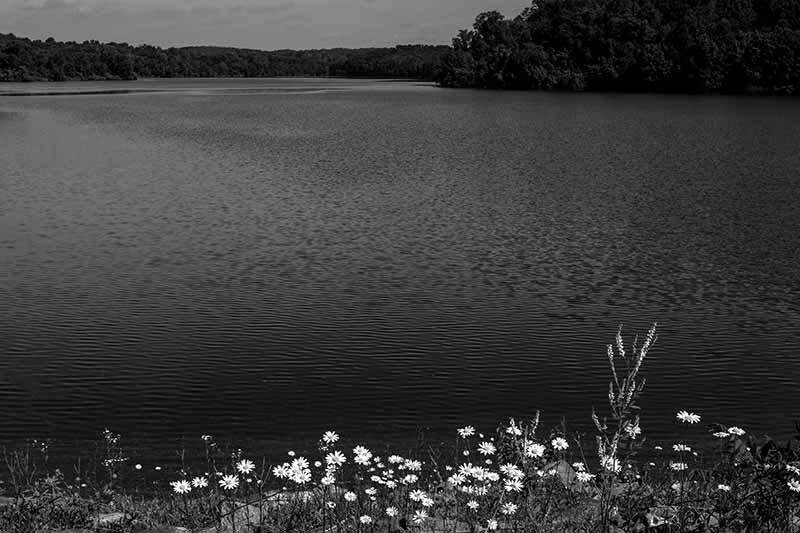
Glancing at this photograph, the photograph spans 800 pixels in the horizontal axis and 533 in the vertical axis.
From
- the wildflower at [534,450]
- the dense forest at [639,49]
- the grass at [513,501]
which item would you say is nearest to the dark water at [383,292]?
the grass at [513,501]

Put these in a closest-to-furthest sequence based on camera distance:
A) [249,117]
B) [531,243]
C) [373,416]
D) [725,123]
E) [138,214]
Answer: [373,416] → [531,243] → [138,214] → [725,123] → [249,117]

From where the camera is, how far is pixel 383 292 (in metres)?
18.4

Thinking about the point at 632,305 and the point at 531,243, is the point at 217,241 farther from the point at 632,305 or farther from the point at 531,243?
the point at 632,305

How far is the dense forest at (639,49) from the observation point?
113250 mm

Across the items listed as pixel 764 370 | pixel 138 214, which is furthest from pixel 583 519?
pixel 138 214

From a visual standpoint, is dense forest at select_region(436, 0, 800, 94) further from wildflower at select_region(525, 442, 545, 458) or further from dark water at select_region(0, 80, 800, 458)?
wildflower at select_region(525, 442, 545, 458)

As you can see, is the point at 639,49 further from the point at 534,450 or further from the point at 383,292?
the point at 534,450

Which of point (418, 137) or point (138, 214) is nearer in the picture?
point (138, 214)

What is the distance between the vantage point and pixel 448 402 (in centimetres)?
1266

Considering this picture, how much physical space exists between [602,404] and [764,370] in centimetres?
298

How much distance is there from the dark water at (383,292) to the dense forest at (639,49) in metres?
77.1

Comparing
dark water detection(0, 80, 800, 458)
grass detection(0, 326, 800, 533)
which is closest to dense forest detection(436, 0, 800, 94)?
dark water detection(0, 80, 800, 458)

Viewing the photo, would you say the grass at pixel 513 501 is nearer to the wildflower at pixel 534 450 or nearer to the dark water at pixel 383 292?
the wildflower at pixel 534 450

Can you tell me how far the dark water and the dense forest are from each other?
77123mm
